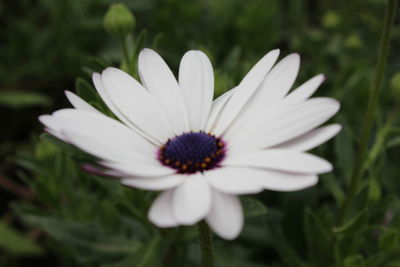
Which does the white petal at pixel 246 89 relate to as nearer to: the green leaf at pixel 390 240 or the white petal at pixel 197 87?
the white petal at pixel 197 87

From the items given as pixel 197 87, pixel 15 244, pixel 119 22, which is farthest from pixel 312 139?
pixel 15 244

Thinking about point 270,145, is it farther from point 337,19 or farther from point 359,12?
point 359,12

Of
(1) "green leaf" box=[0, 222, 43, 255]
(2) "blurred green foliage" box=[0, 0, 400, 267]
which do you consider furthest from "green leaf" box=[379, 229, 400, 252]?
(1) "green leaf" box=[0, 222, 43, 255]

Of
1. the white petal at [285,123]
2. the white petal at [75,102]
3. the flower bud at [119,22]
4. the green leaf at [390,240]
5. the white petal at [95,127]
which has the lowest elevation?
the green leaf at [390,240]

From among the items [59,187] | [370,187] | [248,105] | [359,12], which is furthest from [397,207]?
[359,12]

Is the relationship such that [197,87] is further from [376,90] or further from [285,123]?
[376,90]

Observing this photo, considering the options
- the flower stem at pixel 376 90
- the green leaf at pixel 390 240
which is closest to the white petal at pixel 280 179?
the flower stem at pixel 376 90

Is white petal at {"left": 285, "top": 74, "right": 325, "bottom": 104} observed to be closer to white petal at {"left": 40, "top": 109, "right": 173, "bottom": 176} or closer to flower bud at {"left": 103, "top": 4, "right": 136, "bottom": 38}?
white petal at {"left": 40, "top": 109, "right": 173, "bottom": 176}

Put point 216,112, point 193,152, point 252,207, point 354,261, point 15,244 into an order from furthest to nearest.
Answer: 1. point 15,244
2. point 354,261
3. point 252,207
4. point 216,112
5. point 193,152

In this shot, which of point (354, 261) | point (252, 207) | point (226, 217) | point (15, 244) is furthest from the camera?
point (15, 244)
